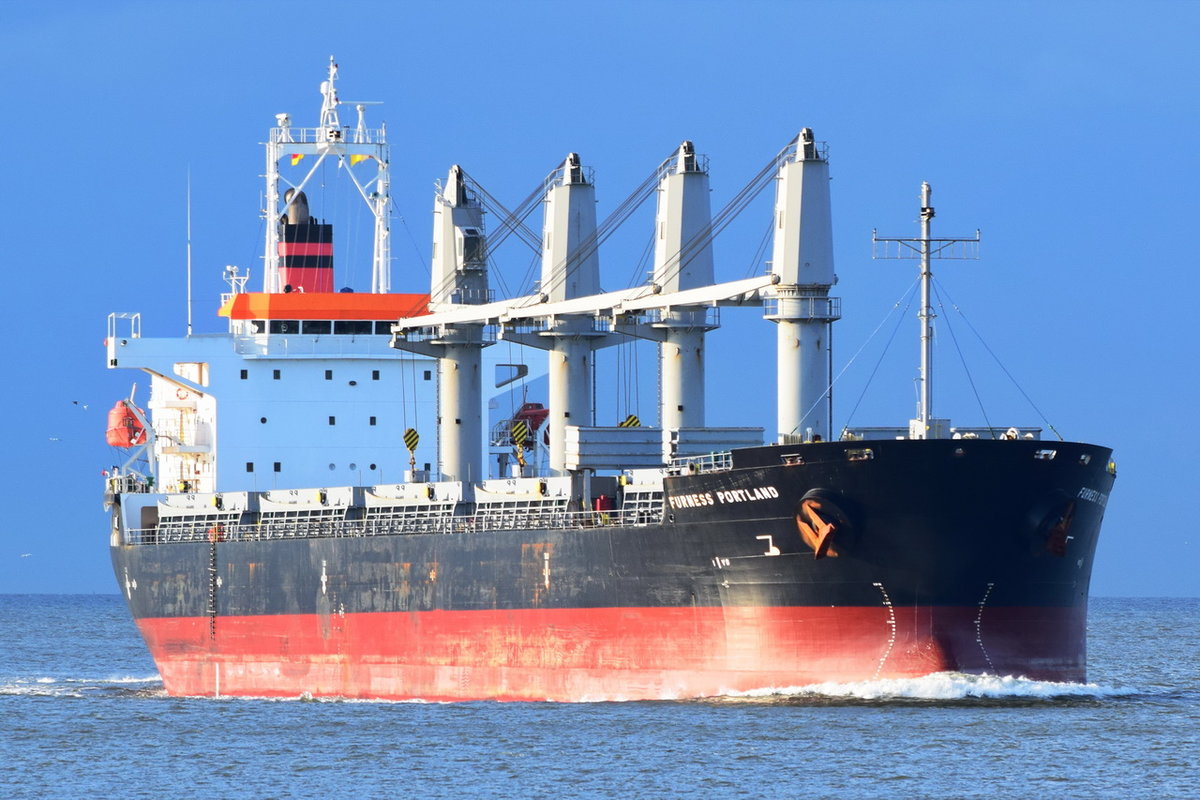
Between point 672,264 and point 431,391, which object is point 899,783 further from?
point 431,391

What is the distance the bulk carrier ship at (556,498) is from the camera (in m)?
26.9

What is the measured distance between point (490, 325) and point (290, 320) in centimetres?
534

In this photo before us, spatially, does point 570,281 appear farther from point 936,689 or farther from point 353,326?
point 936,689

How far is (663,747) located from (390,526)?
12.2m

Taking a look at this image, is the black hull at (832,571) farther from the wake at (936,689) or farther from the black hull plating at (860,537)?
the wake at (936,689)

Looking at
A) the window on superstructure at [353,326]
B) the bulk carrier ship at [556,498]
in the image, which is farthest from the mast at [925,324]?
the window on superstructure at [353,326]

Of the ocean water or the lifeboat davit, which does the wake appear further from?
the lifeboat davit

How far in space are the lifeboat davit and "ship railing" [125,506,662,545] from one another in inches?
97.8

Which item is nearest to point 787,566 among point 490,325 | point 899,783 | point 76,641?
point 899,783

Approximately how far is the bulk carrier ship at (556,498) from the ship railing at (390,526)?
0.08m

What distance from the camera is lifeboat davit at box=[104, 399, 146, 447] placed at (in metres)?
44.3

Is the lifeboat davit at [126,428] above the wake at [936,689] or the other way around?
above

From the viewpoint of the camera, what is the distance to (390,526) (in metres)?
35.9

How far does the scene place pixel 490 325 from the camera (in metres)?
38.5
